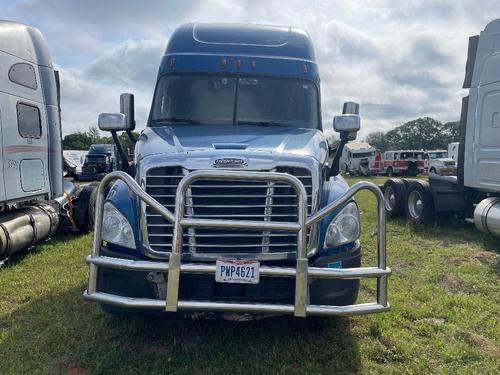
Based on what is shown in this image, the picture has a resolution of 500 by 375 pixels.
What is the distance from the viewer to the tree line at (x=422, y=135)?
96181mm

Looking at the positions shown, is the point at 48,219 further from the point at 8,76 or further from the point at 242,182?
the point at 242,182

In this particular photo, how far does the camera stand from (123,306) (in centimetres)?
315

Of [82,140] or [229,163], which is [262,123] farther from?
[82,140]

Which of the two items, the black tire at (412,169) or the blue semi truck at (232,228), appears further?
the black tire at (412,169)

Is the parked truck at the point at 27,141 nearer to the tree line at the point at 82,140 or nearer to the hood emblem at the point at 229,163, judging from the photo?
the hood emblem at the point at 229,163

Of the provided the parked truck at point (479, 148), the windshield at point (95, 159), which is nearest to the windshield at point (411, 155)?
the windshield at point (95, 159)

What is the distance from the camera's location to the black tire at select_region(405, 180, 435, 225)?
381 inches

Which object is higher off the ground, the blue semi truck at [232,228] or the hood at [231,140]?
the hood at [231,140]

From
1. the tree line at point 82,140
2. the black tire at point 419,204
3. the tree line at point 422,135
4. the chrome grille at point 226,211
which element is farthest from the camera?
the tree line at point 422,135

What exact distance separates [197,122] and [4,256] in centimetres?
370

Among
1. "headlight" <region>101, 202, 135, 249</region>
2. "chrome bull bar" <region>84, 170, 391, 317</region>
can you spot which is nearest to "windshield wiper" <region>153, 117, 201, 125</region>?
"headlight" <region>101, 202, 135, 249</region>

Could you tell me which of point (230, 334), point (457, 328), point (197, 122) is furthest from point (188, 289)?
point (457, 328)

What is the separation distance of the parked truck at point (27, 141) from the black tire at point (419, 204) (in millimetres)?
7414

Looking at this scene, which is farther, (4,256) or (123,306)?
(4,256)
